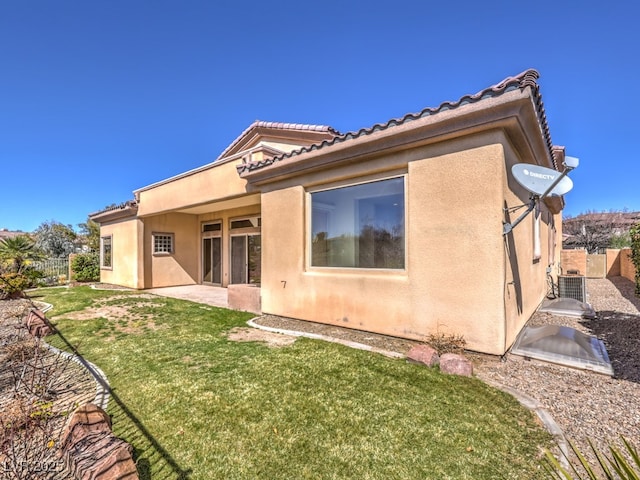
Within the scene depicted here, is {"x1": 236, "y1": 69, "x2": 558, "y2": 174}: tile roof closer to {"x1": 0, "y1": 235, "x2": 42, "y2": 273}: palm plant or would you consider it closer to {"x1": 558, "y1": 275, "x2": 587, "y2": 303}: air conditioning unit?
{"x1": 558, "y1": 275, "x2": 587, "y2": 303}: air conditioning unit

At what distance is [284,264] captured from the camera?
32.9ft

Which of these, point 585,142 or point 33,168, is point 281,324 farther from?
point 33,168

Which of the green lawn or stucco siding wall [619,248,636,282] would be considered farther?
stucco siding wall [619,248,636,282]

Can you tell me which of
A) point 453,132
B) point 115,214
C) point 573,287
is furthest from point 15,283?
point 573,287

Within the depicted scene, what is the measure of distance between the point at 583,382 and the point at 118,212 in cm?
2229

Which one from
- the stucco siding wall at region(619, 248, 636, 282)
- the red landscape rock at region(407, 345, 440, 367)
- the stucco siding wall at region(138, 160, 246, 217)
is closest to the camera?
the red landscape rock at region(407, 345, 440, 367)

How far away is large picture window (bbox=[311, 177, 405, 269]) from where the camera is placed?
25.3ft

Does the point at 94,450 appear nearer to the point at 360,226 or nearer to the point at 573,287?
the point at 360,226

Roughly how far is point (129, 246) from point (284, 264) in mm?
13369

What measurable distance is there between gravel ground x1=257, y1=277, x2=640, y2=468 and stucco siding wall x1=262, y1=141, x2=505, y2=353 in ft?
1.37

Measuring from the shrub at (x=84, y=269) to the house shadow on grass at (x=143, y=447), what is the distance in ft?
70.3

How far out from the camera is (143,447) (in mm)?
3580

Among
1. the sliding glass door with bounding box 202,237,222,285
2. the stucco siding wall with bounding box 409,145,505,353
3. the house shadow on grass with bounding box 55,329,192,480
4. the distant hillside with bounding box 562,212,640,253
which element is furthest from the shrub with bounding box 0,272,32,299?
the distant hillside with bounding box 562,212,640,253

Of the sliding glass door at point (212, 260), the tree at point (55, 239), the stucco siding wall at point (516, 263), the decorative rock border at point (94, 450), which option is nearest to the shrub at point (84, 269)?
the sliding glass door at point (212, 260)
